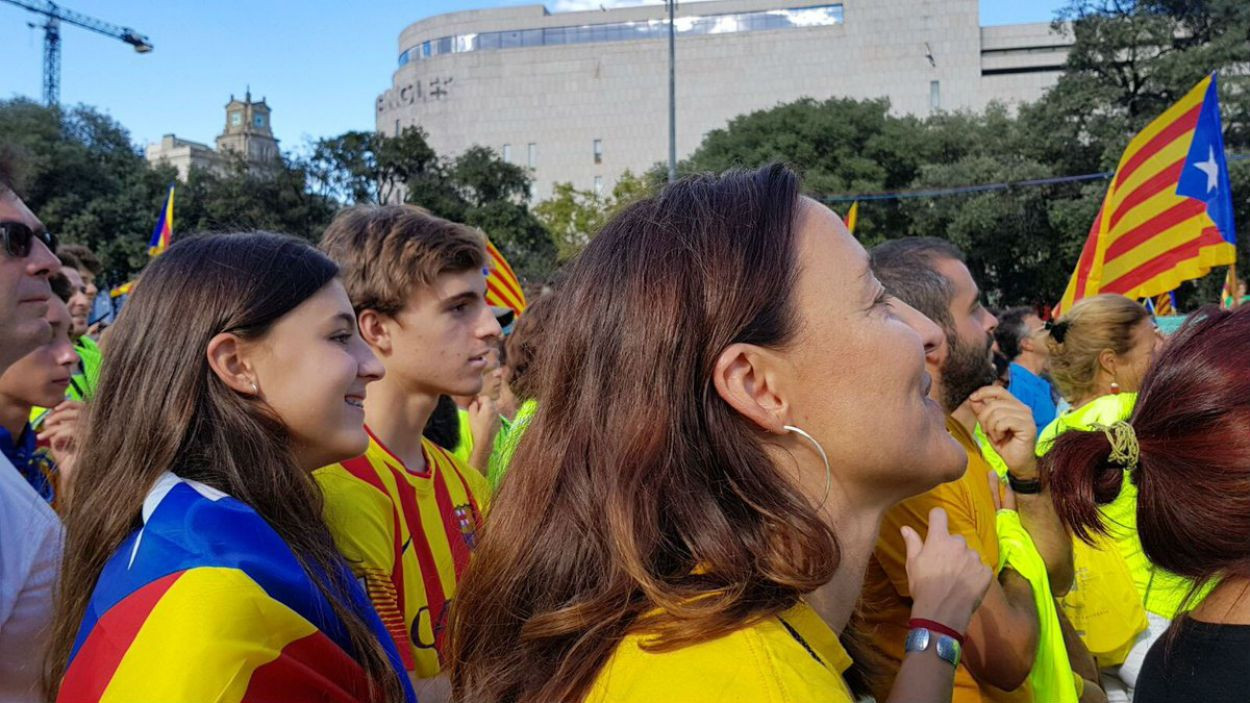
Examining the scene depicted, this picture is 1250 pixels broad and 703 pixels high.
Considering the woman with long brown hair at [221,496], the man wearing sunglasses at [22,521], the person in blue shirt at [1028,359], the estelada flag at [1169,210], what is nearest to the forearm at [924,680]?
the woman with long brown hair at [221,496]

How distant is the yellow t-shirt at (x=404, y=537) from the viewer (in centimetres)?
253

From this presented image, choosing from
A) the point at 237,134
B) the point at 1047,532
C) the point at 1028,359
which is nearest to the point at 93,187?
the point at 1028,359

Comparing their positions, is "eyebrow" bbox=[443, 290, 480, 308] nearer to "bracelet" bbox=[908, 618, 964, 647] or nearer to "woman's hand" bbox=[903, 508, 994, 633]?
"woman's hand" bbox=[903, 508, 994, 633]

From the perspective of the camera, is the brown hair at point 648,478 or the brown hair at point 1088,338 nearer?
the brown hair at point 648,478

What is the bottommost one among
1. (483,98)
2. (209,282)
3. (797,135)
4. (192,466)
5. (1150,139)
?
(192,466)

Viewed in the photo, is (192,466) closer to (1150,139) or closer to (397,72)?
(1150,139)

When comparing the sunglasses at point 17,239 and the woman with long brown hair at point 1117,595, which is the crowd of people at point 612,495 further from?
the woman with long brown hair at point 1117,595

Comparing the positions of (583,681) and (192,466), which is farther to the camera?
(192,466)

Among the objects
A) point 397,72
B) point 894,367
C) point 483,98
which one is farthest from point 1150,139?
point 397,72

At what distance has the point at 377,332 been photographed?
3.24 meters

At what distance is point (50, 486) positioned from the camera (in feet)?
12.3

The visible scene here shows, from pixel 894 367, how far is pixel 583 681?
2.16ft

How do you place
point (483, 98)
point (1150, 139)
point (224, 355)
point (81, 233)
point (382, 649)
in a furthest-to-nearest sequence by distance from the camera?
point (483, 98) → point (81, 233) → point (1150, 139) → point (224, 355) → point (382, 649)

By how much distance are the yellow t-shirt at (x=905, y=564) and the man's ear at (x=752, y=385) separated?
38.0 inches
